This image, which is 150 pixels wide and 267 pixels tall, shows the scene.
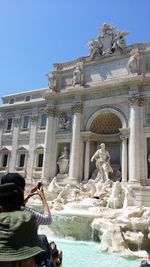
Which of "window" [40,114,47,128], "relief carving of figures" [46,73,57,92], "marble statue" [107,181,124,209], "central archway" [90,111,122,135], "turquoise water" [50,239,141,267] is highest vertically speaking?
"relief carving of figures" [46,73,57,92]

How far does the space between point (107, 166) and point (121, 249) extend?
35.9 feet

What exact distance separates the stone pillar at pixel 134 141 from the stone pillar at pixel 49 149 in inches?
293

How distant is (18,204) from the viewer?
5.12 feet

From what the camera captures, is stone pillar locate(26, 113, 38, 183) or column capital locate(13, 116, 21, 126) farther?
column capital locate(13, 116, 21, 126)

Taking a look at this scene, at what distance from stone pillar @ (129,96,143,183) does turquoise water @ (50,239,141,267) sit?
30.9 feet

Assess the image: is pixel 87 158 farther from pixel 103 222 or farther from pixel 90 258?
pixel 90 258

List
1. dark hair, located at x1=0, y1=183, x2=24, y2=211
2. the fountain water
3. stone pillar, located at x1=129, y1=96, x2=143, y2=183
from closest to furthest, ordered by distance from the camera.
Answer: dark hair, located at x1=0, y1=183, x2=24, y2=211, the fountain water, stone pillar, located at x1=129, y1=96, x2=143, y2=183

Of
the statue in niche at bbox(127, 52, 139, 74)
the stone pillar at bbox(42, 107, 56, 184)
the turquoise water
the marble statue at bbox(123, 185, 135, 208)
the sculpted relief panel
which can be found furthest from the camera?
the stone pillar at bbox(42, 107, 56, 184)

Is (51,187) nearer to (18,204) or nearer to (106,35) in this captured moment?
(106,35)

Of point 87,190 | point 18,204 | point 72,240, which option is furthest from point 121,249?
point 87,190

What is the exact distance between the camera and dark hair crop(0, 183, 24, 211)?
154cm

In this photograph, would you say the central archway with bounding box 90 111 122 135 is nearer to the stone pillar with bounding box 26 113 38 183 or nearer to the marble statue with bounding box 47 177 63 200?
the marble statue with bounding box 47 177 63 200

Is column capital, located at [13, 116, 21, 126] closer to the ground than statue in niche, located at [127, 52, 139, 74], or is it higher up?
closer to the ground

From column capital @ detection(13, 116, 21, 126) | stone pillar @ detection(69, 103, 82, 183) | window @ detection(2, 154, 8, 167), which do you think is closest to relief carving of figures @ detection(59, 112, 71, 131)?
stone pillar @ detection(69, 103, 82, 183)
